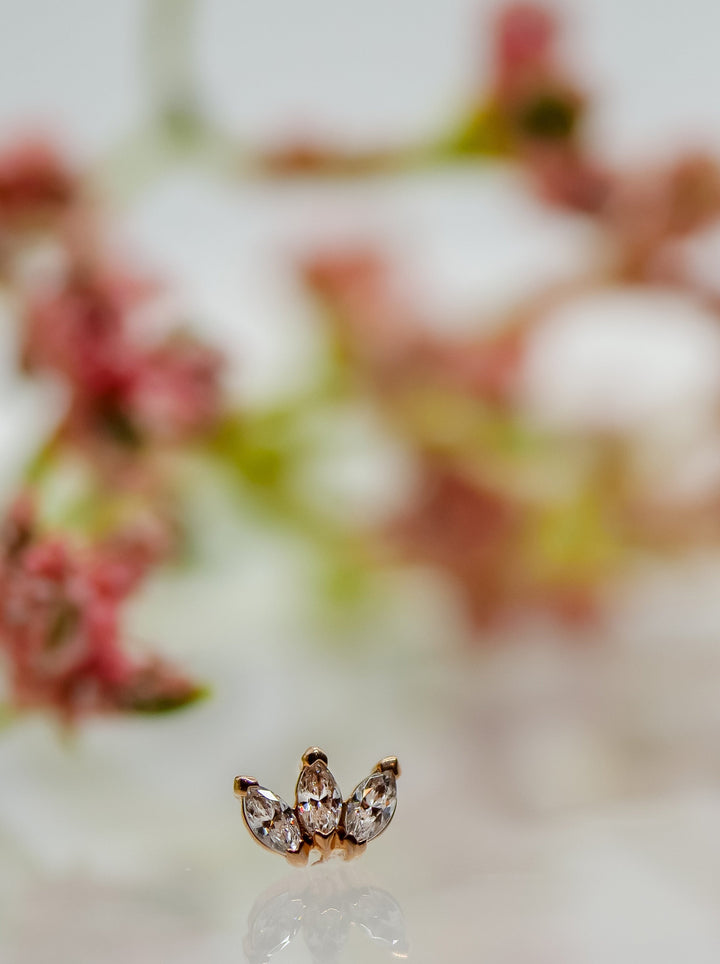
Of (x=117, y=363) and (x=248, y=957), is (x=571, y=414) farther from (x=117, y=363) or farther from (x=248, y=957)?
(x=248, y=957)

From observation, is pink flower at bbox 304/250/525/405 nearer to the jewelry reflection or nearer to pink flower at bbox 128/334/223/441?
pink flower at bbox 128/334/223/441

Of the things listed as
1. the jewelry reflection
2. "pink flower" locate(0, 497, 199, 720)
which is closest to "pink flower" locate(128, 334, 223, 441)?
"pink flower" locate(0, 497, 199, 720)

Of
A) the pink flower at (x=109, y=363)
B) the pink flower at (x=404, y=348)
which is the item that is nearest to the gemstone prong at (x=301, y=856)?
the pink flower at (x=109, y=363)

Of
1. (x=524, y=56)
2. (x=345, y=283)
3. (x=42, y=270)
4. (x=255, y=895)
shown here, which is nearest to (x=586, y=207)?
(x=524, y=56)

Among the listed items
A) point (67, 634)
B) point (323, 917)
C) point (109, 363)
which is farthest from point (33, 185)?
point (323, 917)

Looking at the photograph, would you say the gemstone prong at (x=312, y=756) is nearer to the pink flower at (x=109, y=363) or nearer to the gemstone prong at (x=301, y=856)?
the gemstone prong at (x=301, y=856)

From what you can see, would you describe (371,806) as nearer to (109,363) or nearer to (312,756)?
(312,756)

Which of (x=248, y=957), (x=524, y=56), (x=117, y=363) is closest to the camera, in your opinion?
(x=248, y=957)
